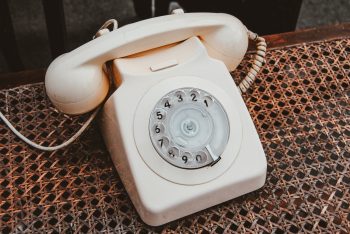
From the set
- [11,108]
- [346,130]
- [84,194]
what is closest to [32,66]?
[11,108]

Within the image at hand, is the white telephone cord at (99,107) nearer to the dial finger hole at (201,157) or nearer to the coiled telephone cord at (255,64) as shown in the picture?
the coiled telephone cord at (255,64)

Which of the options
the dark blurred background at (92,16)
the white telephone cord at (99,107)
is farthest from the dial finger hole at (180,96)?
the dark blurred background at (92,16)

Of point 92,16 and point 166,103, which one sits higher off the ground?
point 166,103

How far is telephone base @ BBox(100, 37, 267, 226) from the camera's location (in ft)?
2.30

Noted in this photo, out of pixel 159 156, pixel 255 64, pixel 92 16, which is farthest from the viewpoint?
pixel 92 16

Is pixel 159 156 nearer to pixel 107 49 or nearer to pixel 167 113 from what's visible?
pixel 167 113

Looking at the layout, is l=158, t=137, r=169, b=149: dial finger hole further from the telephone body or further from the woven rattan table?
the woven rattan table

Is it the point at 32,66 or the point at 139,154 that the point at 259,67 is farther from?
the point at 32,66

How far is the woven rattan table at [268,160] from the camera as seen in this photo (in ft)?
2.43

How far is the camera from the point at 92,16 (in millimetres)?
1759

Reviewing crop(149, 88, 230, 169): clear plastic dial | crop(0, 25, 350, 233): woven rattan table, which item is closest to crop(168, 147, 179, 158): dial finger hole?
crop(149, 88, 230, 169): clear plastic dial

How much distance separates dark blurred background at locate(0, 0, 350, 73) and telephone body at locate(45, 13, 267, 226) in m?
0.61

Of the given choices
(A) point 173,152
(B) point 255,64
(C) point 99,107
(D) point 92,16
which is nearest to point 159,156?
(A) point 173,152

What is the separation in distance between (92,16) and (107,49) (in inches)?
42.1
